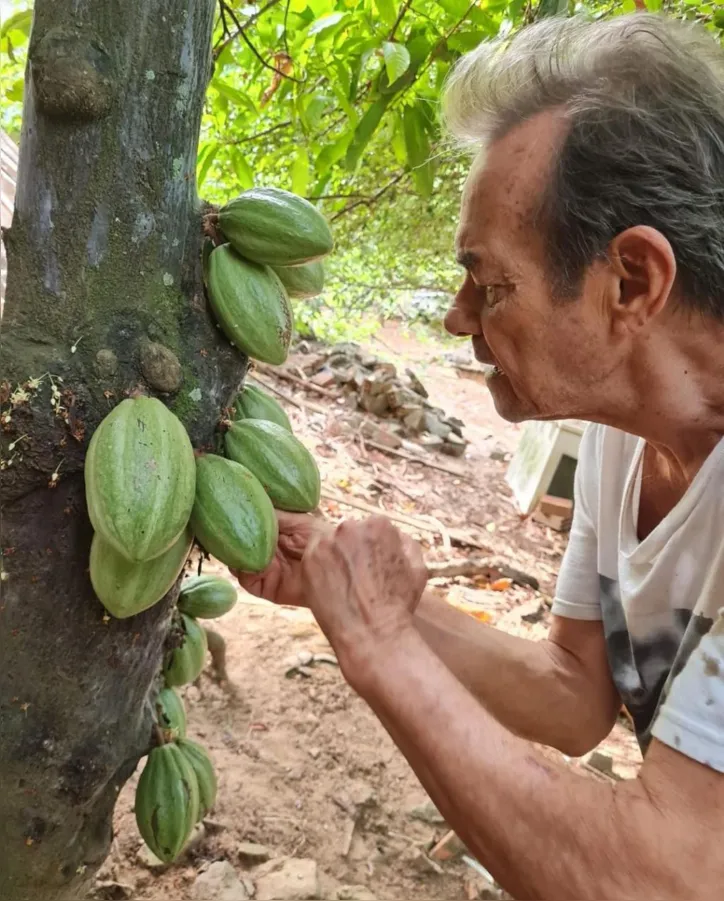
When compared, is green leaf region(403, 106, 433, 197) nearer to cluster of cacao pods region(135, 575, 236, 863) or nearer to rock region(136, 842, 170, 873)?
cluster of cacao pods region(135, 575, 236, 863)

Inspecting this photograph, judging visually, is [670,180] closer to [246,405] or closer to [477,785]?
[246,405]

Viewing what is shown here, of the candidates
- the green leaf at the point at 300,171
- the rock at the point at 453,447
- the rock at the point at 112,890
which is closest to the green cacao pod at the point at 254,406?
the rock at the point at 112,890

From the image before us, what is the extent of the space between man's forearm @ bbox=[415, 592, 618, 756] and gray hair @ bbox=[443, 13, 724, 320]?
1053 millimetres

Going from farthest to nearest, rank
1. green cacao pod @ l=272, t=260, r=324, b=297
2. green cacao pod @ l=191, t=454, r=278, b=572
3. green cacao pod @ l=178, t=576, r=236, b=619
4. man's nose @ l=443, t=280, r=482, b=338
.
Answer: green cacao pod @ l=178, t=576, r=236, b=619
man's nose @ l=443, t=280, r=482, b=338
green cacao pod @ l=272, t=260, r=324, b=297
green cacao pod @ l=191, t=454, r=278, b=572

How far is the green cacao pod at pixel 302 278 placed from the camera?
58.5 inches

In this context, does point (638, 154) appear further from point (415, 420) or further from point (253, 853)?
point (415, 420)

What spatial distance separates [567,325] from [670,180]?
1.19ft

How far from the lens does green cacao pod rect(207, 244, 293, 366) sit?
1252 millimetres

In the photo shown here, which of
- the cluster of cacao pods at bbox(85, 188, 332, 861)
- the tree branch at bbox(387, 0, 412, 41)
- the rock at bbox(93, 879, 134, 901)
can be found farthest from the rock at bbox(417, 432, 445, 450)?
the cluster of cacao pods at bbox(85, 188, 332, 861)

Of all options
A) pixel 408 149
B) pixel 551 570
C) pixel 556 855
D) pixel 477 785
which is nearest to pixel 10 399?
pixel 477 785

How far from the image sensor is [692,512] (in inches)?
65.7

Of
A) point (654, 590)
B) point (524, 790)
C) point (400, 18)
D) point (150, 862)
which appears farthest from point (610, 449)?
point (150, 862)

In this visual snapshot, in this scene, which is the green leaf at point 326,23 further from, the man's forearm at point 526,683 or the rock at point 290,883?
the rock at point 290,883

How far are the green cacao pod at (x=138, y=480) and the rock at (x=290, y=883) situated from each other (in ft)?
4.16
